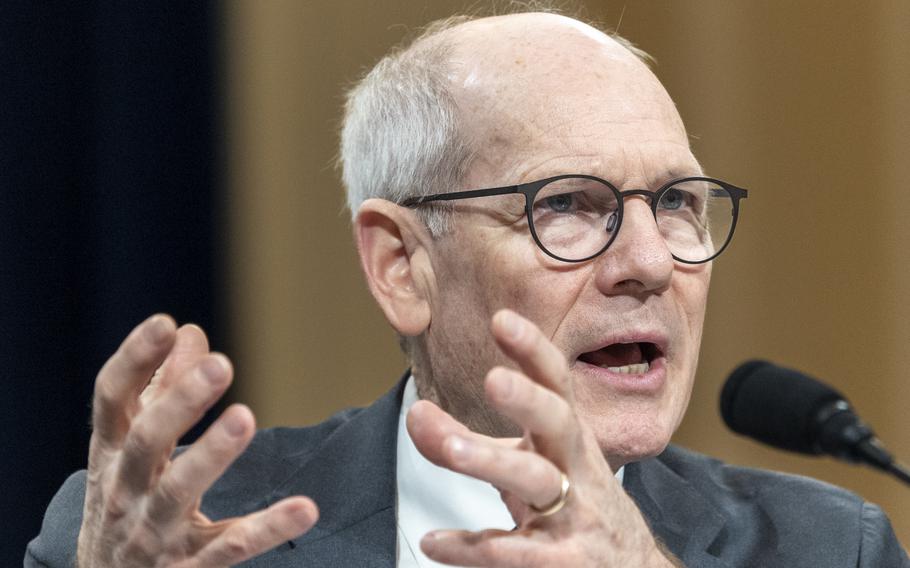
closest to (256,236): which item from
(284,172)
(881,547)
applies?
(284,172)

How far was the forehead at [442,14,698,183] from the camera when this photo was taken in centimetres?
159

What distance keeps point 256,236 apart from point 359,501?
1709mm

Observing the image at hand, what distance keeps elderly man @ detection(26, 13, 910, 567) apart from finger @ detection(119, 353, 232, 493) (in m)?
0.01

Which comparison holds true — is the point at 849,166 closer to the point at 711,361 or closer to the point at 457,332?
the point at 711,361

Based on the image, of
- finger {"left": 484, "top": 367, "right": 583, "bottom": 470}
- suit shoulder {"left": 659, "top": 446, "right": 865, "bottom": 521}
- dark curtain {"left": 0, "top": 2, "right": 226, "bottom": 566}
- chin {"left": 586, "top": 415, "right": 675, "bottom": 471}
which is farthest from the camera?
dark curtain {"left": 0, "top": 2, "right": 226, "bottom": 566}

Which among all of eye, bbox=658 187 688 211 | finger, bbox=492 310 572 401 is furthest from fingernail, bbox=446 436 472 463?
eye, bbox=658 187 688 211

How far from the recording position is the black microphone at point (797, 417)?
45.6 inches

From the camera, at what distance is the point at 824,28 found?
3.30 metres

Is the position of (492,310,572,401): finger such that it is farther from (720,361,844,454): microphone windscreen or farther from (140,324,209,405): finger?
(140,324,209,405): finger

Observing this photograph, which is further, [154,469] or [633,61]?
[633,61]

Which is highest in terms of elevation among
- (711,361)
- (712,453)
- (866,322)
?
(866,322)

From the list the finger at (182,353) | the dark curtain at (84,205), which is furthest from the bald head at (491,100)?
the dark curtain at (84,205)

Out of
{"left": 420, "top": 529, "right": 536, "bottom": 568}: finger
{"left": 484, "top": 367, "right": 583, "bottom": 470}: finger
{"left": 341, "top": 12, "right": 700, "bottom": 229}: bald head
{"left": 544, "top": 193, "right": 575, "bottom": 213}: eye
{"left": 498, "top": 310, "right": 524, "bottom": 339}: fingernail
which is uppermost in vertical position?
{"left": 341, "top": 12, "right": 700, "bottom": 229}: bald head

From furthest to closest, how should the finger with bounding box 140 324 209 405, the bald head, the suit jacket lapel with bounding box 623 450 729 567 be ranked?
1. the suit jacket lapel with bounding box 623 450 729 567
2. the bald head
3. the finger with bounding box 140 324 209 405
